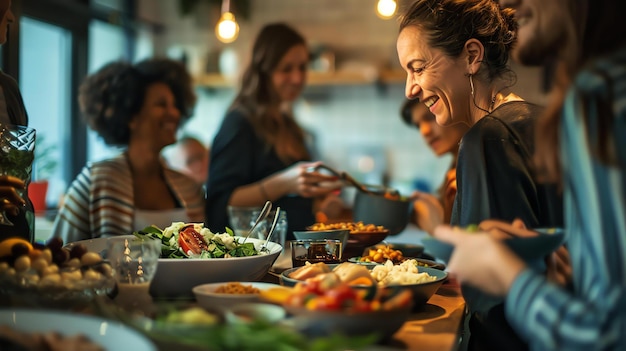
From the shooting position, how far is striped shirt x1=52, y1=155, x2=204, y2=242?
268cm

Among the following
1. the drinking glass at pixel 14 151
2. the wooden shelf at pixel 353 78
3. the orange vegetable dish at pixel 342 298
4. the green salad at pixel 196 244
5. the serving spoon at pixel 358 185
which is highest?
the wooden shelf at pixel 353 78

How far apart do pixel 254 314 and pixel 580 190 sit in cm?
51

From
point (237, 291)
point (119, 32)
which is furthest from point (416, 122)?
point (119, 32)

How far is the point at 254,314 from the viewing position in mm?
1062

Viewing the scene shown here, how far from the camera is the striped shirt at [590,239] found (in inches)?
35.1

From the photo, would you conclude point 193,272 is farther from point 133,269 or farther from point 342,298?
point 342,298

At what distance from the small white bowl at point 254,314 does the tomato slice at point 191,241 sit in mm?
442

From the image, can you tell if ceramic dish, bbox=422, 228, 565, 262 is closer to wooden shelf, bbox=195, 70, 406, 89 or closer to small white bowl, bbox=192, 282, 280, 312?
small white bowl, bbox=192, 282, 280, 312

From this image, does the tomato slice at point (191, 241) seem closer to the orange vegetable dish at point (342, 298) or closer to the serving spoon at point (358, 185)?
the orange vegetable dish at point (342, 298)

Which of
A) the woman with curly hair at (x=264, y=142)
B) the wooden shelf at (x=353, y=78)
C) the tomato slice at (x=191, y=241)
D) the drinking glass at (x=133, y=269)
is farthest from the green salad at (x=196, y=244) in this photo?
the wooden shelf at (x=353, y=78)

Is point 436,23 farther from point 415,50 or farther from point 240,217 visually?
point 240,217

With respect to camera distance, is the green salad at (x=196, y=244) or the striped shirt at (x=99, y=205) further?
the striped shirt at (x=99, y=205)

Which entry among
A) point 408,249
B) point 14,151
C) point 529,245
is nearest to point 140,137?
point 408,249

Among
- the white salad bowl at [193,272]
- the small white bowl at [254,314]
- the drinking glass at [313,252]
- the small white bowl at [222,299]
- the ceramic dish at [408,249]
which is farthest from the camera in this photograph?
the ceramic dish at [408,249]
